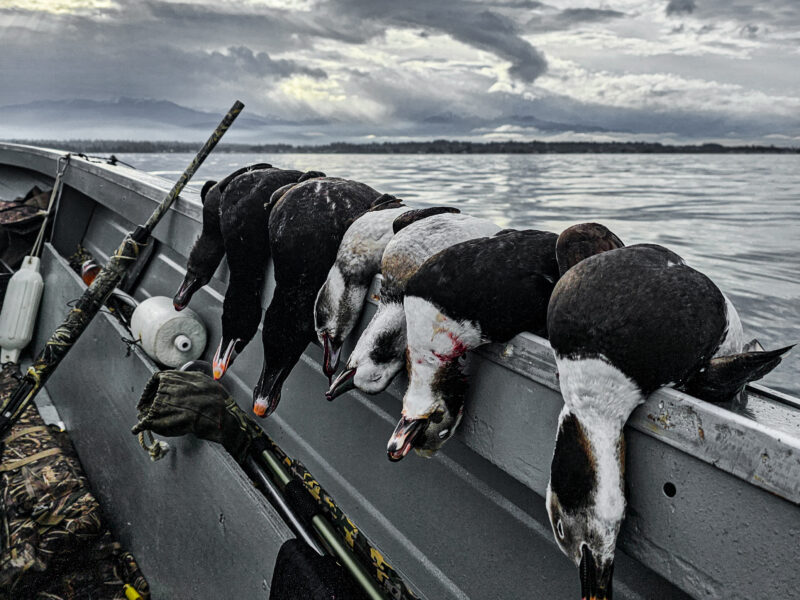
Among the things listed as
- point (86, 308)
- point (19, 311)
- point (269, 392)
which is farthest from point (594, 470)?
point (19, 311)

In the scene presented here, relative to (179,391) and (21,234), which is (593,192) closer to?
(179,391)

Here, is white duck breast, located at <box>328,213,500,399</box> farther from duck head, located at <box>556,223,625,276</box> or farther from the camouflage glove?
the camouflage glove

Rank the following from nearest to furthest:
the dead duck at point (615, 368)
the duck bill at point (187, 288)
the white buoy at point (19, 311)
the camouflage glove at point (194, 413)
Result: the dead duck at point (615, 368) < the camouflage glove at point (194, 413) < the duck bill at point (187, 288) < the white buoy at point (19, 311)

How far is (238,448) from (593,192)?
4.34 metres

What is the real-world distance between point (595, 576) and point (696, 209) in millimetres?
3881

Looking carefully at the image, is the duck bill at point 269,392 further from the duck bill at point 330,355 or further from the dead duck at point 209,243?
the dead duck at point 209,243

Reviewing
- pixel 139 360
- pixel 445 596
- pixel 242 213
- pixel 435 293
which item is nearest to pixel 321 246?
pixel 242 213

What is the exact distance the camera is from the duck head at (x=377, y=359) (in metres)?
1.61

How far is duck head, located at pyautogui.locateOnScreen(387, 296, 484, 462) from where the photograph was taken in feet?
4.50

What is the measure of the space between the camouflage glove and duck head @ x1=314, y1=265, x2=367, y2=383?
70 cm

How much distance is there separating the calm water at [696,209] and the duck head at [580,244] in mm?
837

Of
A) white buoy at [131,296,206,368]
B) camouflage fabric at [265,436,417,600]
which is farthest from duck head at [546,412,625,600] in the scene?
white buoy at [131,296,206,368]

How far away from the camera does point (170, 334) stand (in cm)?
321

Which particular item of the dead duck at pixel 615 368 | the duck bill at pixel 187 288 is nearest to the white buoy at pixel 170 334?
the duck bill at pixel 187 288
